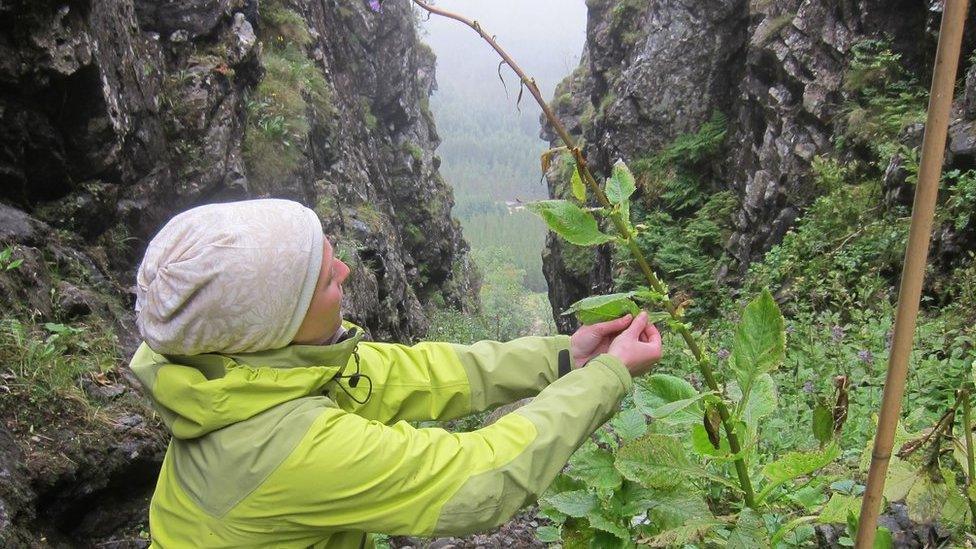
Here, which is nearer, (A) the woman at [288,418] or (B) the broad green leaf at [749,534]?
(B) the broad green leaf at [749,534]

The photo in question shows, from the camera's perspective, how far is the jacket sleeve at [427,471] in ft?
4.49

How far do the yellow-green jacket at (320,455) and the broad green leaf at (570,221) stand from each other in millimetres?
551

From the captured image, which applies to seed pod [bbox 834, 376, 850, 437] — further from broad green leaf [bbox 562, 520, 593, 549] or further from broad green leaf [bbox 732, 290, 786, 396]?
broad green leaf [bbox 562, 520, 593, 549]

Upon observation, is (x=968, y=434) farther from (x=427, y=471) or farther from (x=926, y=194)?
(x=427, y=471)

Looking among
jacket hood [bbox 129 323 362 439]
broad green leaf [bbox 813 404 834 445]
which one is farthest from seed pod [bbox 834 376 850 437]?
jacket hood [bbox 129 323 362 439]

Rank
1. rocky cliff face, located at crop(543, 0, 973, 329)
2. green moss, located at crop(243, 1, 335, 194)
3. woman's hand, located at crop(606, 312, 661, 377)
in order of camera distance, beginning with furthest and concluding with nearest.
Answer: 1. green moss, located at crop(243, 1, 335, 194)
2. rocky cliff face, located at crop(543, 0, 973, 329)
3. woman's hand, located at crop(606, 312, 661, 377)

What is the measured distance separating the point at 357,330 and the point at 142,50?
6.37 metres

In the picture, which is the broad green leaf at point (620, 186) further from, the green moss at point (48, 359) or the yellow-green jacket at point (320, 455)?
the green moss at point (48, 359)

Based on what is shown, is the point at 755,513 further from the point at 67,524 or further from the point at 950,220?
the point at 950,220

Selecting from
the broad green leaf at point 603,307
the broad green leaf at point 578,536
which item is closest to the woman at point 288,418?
the broad green leaf at point 578,536

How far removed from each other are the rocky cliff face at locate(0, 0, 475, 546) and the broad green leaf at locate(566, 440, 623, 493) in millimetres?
2362

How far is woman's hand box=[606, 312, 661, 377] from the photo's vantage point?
1491mm

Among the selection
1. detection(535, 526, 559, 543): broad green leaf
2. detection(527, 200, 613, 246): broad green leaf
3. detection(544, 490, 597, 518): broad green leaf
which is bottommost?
detection(535, 526, 559, 543): broad green leaf

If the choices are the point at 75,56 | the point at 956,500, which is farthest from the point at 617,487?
the point at 75,56
